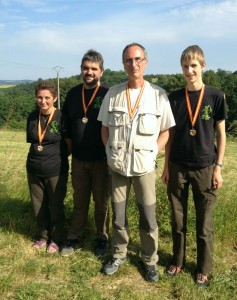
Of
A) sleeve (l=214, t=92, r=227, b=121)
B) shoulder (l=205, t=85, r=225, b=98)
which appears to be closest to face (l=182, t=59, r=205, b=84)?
shoulder (l=205, t=85, r=225, b=98)

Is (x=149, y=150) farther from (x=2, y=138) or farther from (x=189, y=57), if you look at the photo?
(x=2, y=138)

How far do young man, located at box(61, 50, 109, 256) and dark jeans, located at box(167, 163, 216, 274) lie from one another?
95 cm

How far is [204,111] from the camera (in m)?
3.43

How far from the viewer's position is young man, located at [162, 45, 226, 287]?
343 cm

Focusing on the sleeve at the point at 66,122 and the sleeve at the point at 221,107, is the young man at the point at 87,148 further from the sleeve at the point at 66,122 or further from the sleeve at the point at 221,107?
the sleeve at the point at 221,107

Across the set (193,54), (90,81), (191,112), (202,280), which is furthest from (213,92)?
(202,280)

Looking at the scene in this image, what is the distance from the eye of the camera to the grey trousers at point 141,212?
12.1 ft

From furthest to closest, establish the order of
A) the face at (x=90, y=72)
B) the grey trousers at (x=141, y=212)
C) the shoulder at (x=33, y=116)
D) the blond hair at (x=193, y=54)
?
the shoulder at (x=33, y=116) < the face at (x=90, y=72) < the grey trousers at (x=141, y=212) < the blond hair at (x=193, y=54)

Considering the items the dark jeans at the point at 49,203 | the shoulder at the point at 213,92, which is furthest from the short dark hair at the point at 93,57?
the dark jeans at the point at 49,203

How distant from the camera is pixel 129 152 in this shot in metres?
3.52

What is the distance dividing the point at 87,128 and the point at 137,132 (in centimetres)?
79

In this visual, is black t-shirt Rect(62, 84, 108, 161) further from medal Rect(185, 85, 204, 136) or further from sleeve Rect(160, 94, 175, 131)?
medal Rect(185, 85, 204, 136)

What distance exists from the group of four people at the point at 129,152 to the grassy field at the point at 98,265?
148 millimetres

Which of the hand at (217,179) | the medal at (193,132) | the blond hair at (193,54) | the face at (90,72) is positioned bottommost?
the hand at (217,179)
